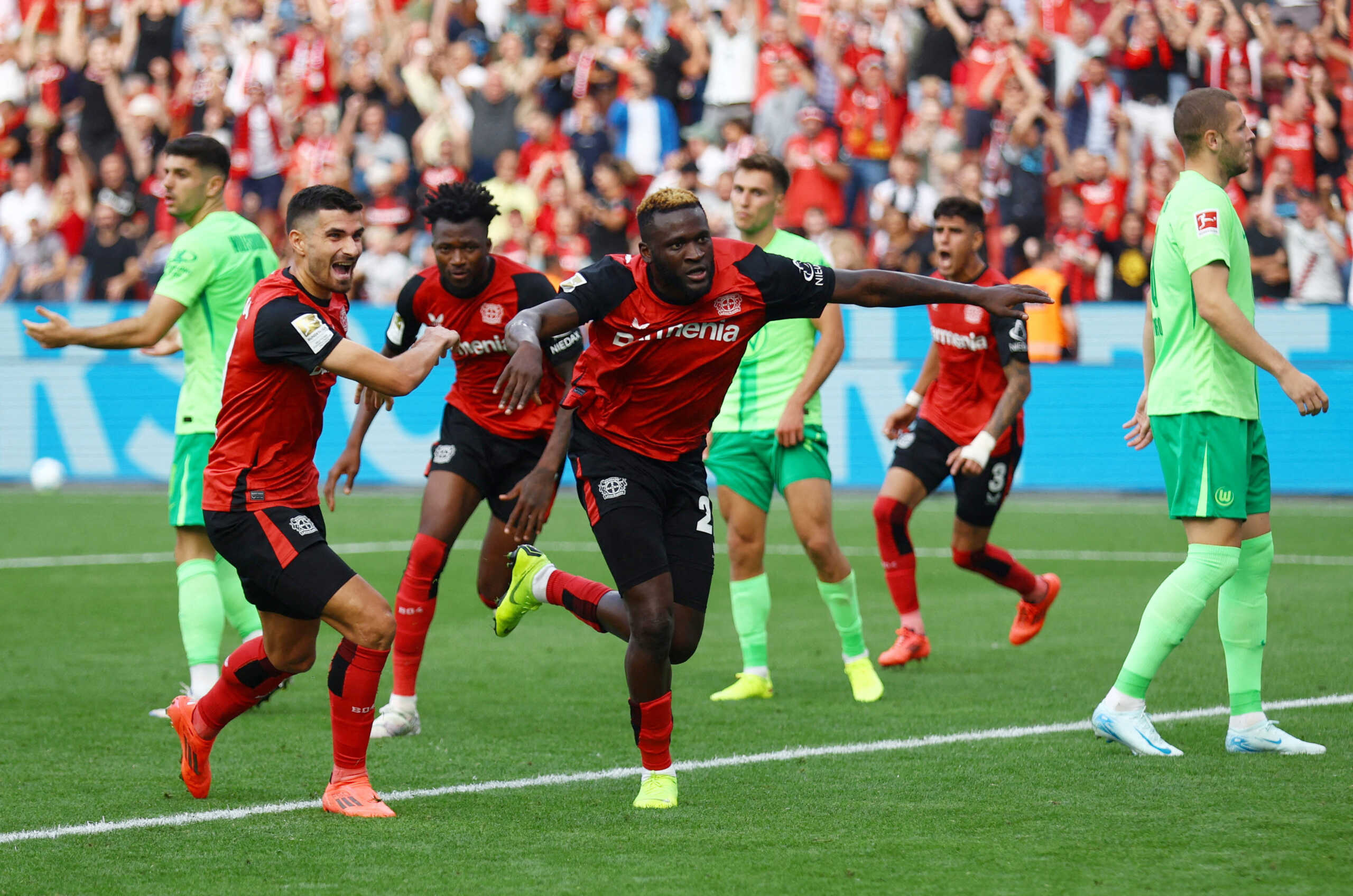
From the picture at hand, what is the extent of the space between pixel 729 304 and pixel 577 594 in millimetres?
1399

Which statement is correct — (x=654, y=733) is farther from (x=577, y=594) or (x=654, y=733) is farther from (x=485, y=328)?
(x=485, y=328)

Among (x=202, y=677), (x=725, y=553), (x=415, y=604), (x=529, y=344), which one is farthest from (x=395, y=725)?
(x=725, y=553)

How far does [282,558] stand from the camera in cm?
583

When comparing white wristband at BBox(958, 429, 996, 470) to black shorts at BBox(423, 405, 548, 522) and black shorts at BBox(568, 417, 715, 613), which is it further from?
Result: black shorts at BBox(568, 417, 715, 613)

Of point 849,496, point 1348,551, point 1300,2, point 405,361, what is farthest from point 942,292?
point 1300,2

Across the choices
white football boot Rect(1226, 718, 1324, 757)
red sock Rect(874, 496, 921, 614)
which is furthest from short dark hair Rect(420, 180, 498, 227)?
white football boot Rect(1226, 718, 1324, 757)

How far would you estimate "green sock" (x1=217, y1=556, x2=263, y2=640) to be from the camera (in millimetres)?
8273

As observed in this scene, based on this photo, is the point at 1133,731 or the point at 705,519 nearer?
the point at 705,519

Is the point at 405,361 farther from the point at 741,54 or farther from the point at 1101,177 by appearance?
the point at 741,54

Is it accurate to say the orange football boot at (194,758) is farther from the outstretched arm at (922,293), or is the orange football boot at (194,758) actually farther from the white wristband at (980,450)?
the white wristband at (980,450)

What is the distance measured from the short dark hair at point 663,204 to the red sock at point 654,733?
164cm

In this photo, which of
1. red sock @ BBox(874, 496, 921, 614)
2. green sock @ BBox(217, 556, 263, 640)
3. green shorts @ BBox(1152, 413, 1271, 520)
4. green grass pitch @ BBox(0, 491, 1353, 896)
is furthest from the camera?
red sock @ BBox(874, 496, 921, 614)

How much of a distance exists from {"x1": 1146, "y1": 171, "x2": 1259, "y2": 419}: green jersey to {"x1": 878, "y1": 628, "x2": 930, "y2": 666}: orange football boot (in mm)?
2802

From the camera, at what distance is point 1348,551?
13.4 m
